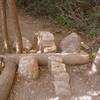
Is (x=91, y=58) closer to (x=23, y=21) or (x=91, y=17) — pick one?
(x=91, y=17)

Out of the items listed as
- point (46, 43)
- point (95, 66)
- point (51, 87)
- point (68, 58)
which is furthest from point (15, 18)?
point (95, 66)

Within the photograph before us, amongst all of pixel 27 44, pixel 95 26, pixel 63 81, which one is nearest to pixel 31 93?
pixel 63 81

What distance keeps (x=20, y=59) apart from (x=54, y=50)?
36.5 inches

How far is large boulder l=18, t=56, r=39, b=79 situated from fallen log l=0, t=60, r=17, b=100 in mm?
140

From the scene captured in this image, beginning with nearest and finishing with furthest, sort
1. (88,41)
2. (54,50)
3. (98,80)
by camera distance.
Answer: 1. (98,80)
2. (54,50)
3. (88,41)

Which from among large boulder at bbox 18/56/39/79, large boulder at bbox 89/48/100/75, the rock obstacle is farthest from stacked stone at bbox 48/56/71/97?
large boulder at bbox 89/48/100/75

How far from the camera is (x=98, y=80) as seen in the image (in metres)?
3.93

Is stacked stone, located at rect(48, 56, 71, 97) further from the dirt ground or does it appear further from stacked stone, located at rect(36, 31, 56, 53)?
stacked stone, located at rect(36, 31, 56, 53)

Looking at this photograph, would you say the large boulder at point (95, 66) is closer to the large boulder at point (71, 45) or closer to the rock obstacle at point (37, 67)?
the rock obstacle at point (37, 67)

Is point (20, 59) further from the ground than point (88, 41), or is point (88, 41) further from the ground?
point (20, 59)

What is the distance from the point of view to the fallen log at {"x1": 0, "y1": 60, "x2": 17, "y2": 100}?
3481 millimetres

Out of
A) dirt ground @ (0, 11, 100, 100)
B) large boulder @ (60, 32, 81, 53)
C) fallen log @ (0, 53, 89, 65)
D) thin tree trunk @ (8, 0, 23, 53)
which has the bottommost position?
dirt ground @ (0, 11, 100, 100)

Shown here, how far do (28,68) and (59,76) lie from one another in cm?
44

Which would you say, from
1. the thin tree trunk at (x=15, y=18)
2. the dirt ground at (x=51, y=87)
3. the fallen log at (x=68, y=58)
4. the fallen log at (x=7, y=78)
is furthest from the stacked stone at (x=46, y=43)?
the fallen log at (x=7, y=78)
